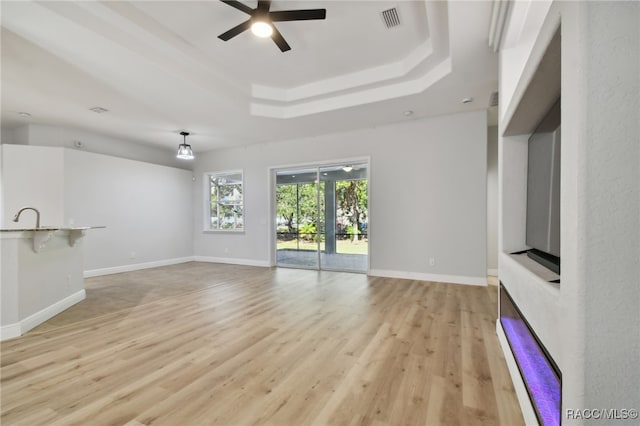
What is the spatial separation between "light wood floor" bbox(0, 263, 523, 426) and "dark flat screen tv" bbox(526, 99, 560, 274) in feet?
3.08

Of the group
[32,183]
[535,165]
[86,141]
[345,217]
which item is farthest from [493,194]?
[32,183]

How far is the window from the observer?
704cm

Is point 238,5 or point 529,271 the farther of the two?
point 238,5

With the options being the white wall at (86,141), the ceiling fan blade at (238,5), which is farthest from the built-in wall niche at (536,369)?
the white wall at (86,141)

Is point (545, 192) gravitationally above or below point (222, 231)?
above

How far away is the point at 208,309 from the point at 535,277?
332 centimetres

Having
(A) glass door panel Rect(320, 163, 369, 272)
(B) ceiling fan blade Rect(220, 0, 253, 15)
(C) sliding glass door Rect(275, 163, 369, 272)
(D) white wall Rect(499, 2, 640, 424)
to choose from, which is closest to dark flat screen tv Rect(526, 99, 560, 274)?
(D) white wall Rect(499, 2, 640, 424)

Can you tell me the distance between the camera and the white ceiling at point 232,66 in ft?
8.41

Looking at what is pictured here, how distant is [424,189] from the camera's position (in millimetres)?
4887

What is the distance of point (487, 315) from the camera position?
A: 10.1 feet

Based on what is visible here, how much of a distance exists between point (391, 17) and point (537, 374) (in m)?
3.22

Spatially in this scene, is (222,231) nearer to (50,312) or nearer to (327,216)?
(327,216)

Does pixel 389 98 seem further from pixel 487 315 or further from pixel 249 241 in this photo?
pixel 249 241

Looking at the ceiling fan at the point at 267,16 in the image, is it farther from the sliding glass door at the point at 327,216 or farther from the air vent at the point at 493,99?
the sliding glass door at the point at 327,216
